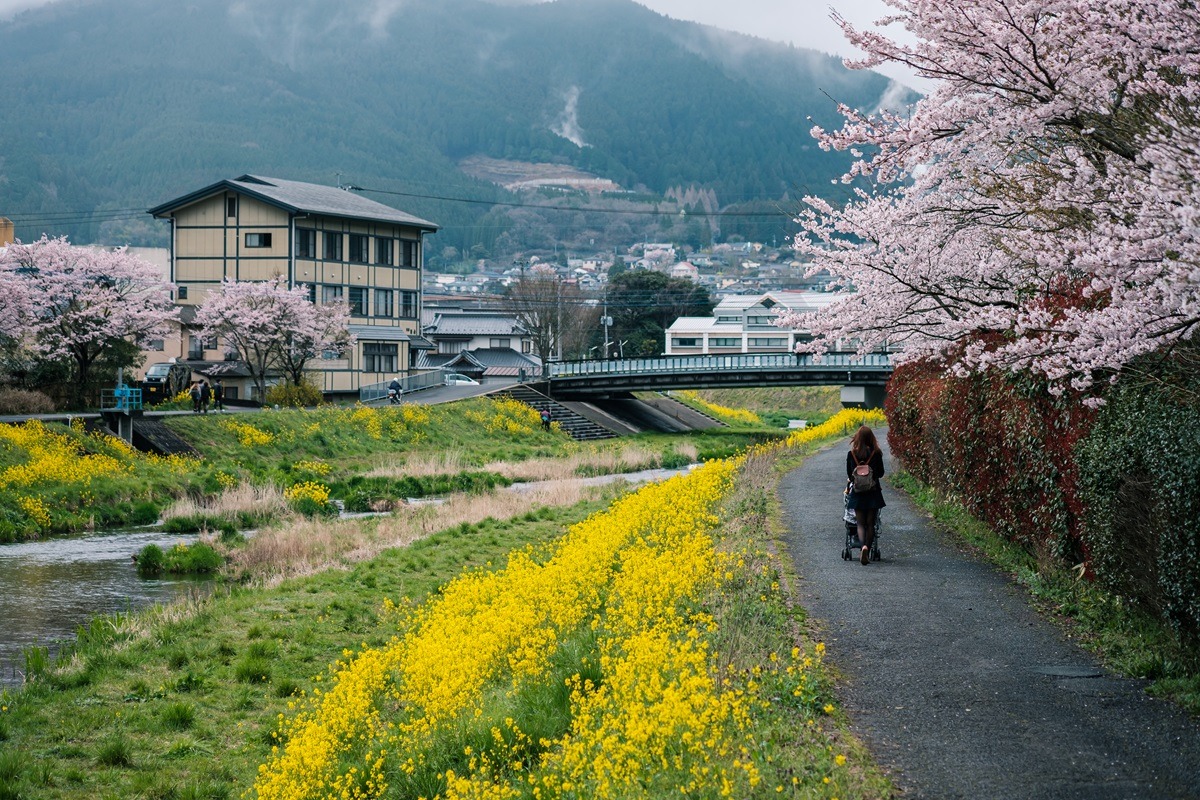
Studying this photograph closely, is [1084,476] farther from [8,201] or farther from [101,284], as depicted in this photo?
[8,201]

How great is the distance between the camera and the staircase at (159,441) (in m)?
34.9

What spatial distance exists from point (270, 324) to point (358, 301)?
10601 mm

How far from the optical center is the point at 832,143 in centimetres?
1099

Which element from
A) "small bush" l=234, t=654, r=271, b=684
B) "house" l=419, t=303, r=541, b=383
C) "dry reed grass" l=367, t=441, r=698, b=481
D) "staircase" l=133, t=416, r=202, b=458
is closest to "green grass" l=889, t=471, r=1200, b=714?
"small bush" l=234, t=654, r=271, b=684

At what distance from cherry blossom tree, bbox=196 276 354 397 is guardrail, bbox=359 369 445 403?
3.44m

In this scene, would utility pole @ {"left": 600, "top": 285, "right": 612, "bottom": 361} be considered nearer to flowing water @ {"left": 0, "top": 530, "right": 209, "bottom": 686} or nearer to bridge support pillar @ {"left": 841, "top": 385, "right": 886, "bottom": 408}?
bridge support pillar @ {"left": 841, "top": 385, "right": 886, "bottom": 408}

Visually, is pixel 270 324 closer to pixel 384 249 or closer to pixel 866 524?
pixel 384 249

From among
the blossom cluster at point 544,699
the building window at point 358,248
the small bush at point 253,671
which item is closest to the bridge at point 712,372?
the building window at point 358,248

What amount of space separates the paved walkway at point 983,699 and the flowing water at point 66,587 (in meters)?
9.13

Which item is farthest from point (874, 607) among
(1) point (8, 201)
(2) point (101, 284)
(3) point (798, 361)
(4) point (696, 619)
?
(1) point (8, 201)

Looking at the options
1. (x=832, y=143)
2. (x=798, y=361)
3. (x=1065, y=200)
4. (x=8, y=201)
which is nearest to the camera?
(x=1065, y=200)

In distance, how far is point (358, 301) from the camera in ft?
191

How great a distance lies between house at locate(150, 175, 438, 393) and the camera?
55.0 metres

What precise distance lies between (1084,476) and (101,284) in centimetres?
3915
